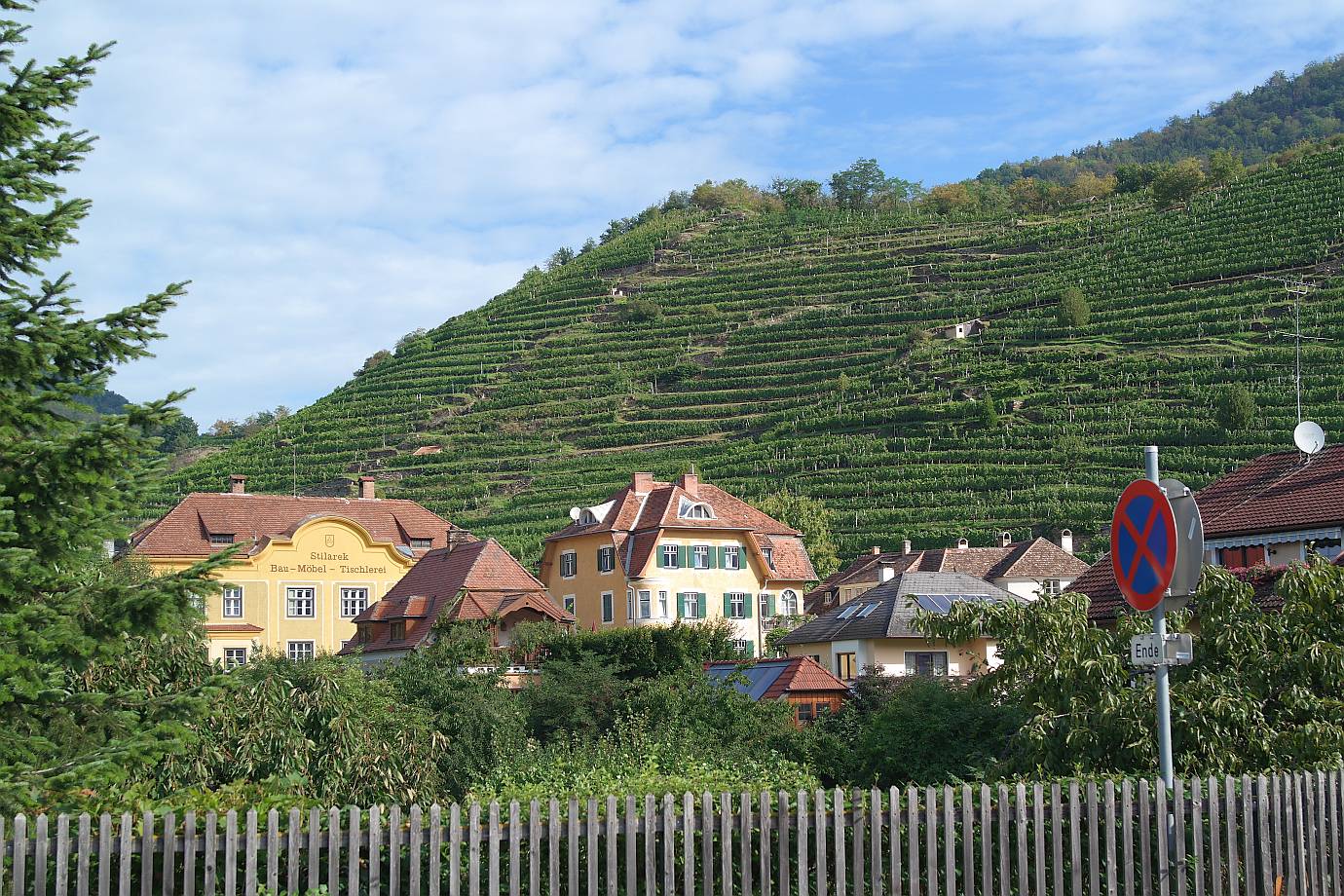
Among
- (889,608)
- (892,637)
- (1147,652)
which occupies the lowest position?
(892,637)

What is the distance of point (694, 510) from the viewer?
56.1 m

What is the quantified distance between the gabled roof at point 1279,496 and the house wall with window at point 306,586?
3354 centimetres

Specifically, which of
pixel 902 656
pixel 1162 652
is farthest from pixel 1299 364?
pixel 1162 652

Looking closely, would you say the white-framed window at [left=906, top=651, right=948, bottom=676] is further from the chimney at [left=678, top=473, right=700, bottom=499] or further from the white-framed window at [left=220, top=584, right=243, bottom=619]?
the white-framed window at [left=220, top=584, right=243, bottom=619]

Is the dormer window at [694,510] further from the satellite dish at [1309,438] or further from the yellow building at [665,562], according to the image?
the satellite dish at [1309,438]

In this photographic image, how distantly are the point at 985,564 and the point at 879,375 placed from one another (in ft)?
117

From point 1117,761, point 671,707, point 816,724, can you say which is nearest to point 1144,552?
point 1117,761

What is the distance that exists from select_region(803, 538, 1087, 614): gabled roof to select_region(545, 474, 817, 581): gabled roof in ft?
22.5

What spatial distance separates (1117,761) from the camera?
13008 millimetres

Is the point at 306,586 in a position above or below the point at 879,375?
below

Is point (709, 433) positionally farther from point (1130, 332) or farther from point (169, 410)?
point (169, 410)

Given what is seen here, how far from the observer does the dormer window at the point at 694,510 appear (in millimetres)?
55750

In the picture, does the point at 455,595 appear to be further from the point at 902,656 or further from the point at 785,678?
the point at 902,656

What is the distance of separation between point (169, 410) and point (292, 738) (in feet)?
35.4
